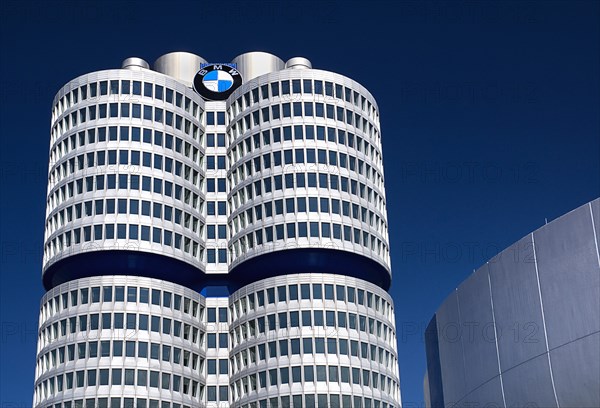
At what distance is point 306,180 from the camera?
448 feet

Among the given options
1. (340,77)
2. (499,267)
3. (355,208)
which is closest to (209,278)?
(355,208)

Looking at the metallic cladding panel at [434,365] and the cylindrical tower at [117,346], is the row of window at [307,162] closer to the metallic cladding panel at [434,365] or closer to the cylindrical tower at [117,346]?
the cylindrical tower at [117,346]

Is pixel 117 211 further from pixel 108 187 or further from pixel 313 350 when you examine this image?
pixel 313 350

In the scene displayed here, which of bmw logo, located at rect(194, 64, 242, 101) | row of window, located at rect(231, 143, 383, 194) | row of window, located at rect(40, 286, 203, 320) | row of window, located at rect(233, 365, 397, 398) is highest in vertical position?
bmw logo, located at rect(194, 64, 242, 101)

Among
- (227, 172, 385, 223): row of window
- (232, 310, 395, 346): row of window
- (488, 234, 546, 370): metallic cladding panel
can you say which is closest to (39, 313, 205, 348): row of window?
(232, 310, 395, 346): row of window

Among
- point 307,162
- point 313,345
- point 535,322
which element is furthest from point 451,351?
point 307,162

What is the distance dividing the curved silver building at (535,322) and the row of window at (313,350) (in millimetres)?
51093

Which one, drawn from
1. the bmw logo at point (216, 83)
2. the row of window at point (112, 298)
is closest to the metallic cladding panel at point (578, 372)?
the row of window at point (112, 298)

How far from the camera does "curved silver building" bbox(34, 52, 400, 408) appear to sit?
124 m

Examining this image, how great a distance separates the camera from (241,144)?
146 metres

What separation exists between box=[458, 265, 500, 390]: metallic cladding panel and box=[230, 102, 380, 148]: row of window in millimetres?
71844

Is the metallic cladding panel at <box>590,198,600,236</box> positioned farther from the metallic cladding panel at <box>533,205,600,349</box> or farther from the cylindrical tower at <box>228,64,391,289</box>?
the cylindrical tower at <box>228,64,391,289</box>

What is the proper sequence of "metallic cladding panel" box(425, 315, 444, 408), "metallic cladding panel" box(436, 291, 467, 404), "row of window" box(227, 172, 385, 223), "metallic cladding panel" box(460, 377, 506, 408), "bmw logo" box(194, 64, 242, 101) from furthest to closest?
"bmw logo" box(194, 64, 242, 101)
"row of window" box(227, 172, 385, 223)
"metallic cladding panel" box(425, 315, 444, 408)
"metallic cladding panel" box(436, 291, 467, 404)
"metallic cladding panel" box(460, 377, 506, 408)

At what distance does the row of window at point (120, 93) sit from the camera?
462 feet
